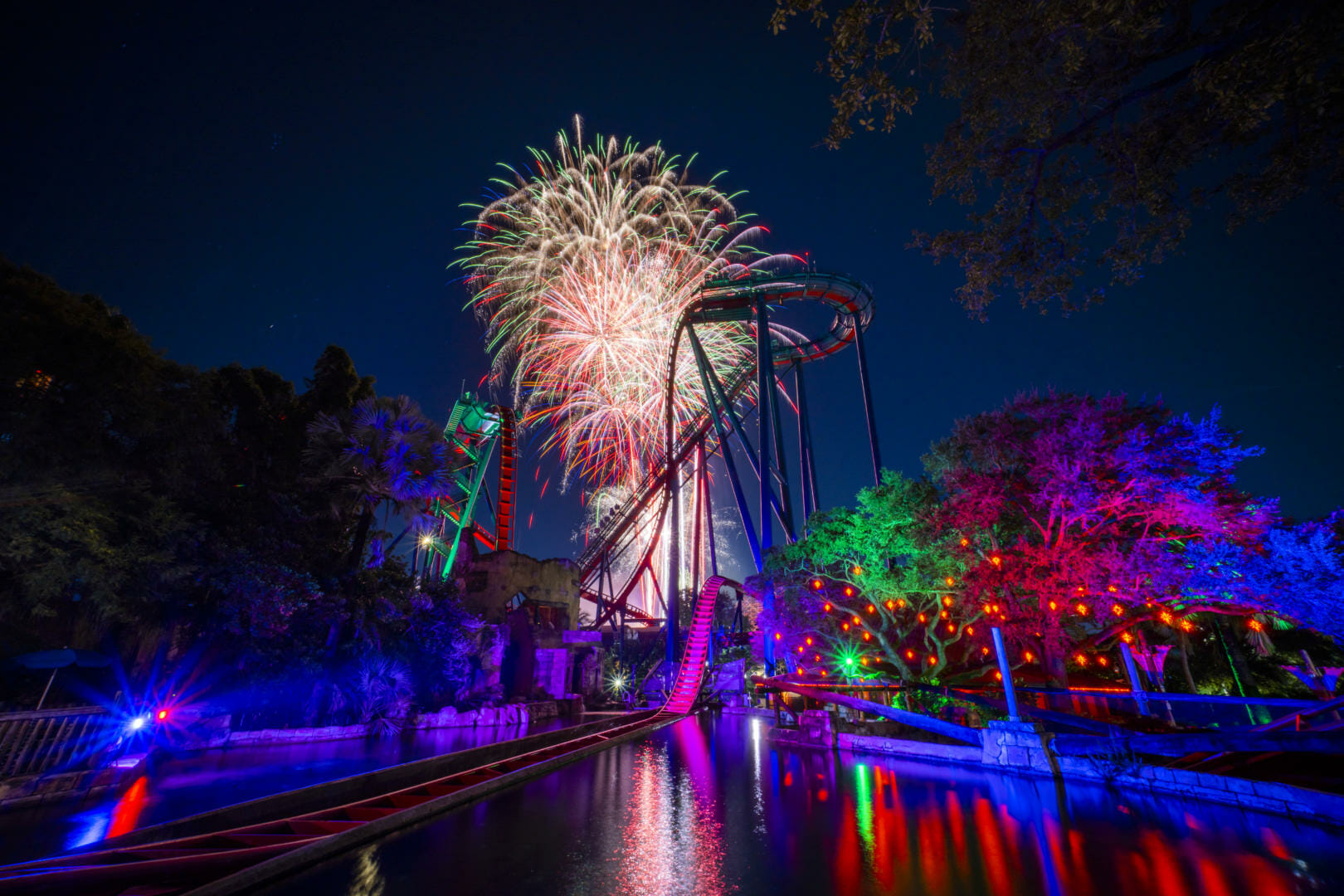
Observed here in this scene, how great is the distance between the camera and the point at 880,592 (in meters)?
15.0

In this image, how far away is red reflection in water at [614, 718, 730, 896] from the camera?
3.40 m

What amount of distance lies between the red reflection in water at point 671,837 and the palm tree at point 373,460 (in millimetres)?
13284

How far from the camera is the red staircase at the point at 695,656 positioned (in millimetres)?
20219

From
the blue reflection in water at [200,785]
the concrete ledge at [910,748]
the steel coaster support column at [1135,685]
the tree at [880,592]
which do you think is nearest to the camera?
the blue reflection in water at [200,785]

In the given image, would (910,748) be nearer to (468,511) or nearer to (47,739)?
(47,739)

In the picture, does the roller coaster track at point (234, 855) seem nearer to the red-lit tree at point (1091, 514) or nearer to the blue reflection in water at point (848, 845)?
the blue reflection in water at point (848, 845)

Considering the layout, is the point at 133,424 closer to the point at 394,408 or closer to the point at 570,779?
the point at 394,408

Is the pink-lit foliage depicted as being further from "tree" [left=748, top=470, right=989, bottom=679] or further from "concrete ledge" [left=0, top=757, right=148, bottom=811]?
"concrete ledge" [left=0, top=757, right=148, bottom=811]

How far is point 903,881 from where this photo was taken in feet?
11.2

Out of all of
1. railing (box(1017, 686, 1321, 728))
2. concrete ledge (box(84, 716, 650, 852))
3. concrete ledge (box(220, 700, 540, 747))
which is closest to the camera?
concrete ledge (box(84, 716, 650, 852))

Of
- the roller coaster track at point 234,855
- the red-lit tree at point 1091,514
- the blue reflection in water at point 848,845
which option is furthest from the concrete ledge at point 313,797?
the red-lit tree at point 1091,514

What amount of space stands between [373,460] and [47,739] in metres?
10.5

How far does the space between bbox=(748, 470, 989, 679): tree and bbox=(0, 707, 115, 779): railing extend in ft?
51.0

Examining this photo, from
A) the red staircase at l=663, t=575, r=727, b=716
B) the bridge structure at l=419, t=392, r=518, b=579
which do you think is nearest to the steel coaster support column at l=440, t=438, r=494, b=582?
the bridge structure at l=419, t=392, r=518, b=579
